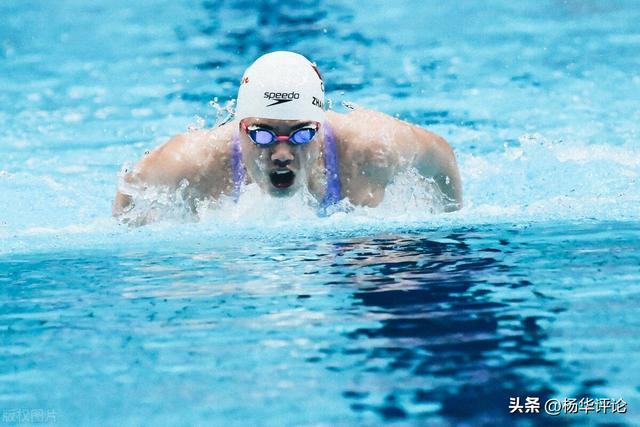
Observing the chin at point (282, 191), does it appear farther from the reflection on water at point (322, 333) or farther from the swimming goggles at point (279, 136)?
the reflection on water at point (322, 333)

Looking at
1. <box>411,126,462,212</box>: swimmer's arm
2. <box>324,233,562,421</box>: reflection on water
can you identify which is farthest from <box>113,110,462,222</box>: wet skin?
<box>324,233,562,421</box>: reflection on water

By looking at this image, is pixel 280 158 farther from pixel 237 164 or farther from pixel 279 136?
pixel 237 164

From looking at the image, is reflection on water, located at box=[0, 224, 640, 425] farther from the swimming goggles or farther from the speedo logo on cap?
the speedo logo on cap

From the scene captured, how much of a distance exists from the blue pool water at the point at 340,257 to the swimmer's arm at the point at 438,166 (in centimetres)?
12

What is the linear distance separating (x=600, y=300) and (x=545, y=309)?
155 mm

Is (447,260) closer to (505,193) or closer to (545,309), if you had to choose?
(545,309)

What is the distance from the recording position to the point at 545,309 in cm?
216

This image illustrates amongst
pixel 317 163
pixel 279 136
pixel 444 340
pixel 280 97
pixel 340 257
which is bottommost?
pixel 444 340

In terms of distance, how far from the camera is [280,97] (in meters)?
3.96

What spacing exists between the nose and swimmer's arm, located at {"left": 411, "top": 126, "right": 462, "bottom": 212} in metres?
0.70

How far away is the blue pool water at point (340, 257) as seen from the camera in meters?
1.67

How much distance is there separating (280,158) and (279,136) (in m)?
0.10

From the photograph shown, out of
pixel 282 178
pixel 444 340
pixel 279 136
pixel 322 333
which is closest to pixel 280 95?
pixel 279 136

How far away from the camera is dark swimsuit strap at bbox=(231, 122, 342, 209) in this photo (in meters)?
4.14
